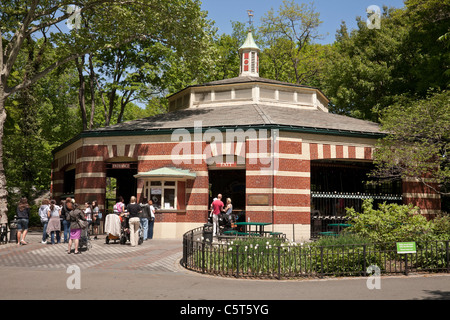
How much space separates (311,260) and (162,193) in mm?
12015

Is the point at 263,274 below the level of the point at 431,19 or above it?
below

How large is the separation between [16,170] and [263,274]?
26.5m

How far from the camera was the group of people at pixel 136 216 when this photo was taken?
16578 mm

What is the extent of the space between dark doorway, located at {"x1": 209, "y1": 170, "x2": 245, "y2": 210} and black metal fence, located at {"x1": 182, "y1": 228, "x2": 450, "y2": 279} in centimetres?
1740

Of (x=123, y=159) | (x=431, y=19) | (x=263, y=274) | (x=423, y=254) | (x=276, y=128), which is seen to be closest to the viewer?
(x=263, y=274)

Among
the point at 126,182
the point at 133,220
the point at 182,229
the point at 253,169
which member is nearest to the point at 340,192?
the point at 253,169

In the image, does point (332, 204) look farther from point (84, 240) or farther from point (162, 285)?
point (162, 285)

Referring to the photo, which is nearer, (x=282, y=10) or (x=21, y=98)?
(x=21, y=98)

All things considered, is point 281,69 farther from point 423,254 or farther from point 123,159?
point 423,254

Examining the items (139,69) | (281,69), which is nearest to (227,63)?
(281,69)

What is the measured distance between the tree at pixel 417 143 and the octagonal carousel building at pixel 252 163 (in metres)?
0.86

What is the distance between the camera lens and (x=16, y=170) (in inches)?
1262

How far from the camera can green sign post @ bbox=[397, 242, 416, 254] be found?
11020mm

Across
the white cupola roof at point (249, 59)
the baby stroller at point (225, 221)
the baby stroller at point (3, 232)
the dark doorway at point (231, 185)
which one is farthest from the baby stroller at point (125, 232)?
the white cupola roof at point (249, 59)
